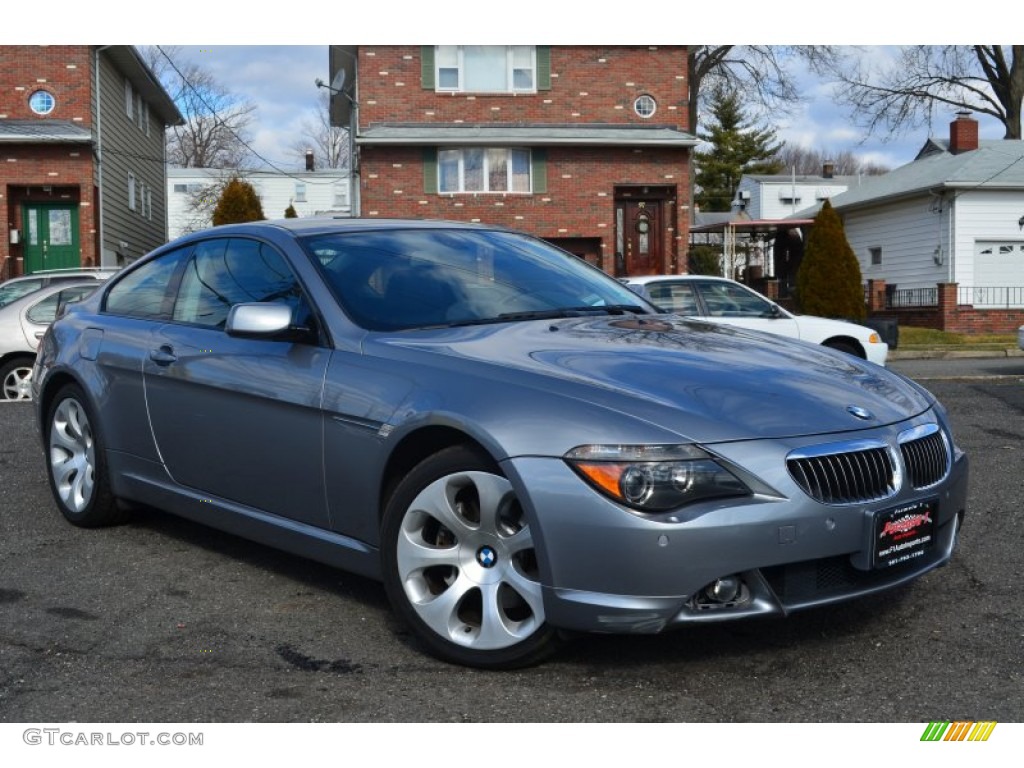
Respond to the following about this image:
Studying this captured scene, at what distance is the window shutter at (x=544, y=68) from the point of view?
91.2 feet

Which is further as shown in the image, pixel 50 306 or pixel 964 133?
pixel 964 133

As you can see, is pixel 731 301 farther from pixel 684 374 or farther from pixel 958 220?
pixel 958 220

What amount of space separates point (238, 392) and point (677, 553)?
210cm

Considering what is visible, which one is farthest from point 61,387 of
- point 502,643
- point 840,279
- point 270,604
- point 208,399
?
point 840,279

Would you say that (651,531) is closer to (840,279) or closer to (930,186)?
(840,279)

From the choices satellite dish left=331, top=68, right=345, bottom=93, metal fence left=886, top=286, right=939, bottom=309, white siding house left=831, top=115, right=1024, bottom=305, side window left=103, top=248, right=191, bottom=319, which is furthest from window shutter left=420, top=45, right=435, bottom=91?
side window left=103, top=248, right=191, bottom=319

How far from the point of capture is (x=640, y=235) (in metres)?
29.1

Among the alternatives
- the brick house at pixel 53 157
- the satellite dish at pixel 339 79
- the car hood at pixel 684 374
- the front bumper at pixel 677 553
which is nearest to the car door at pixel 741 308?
the car hood at pixel 684 374

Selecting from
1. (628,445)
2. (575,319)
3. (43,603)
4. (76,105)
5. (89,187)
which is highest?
(76,105)

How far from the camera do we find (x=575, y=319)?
4715 mm

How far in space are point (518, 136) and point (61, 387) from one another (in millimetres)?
22239
